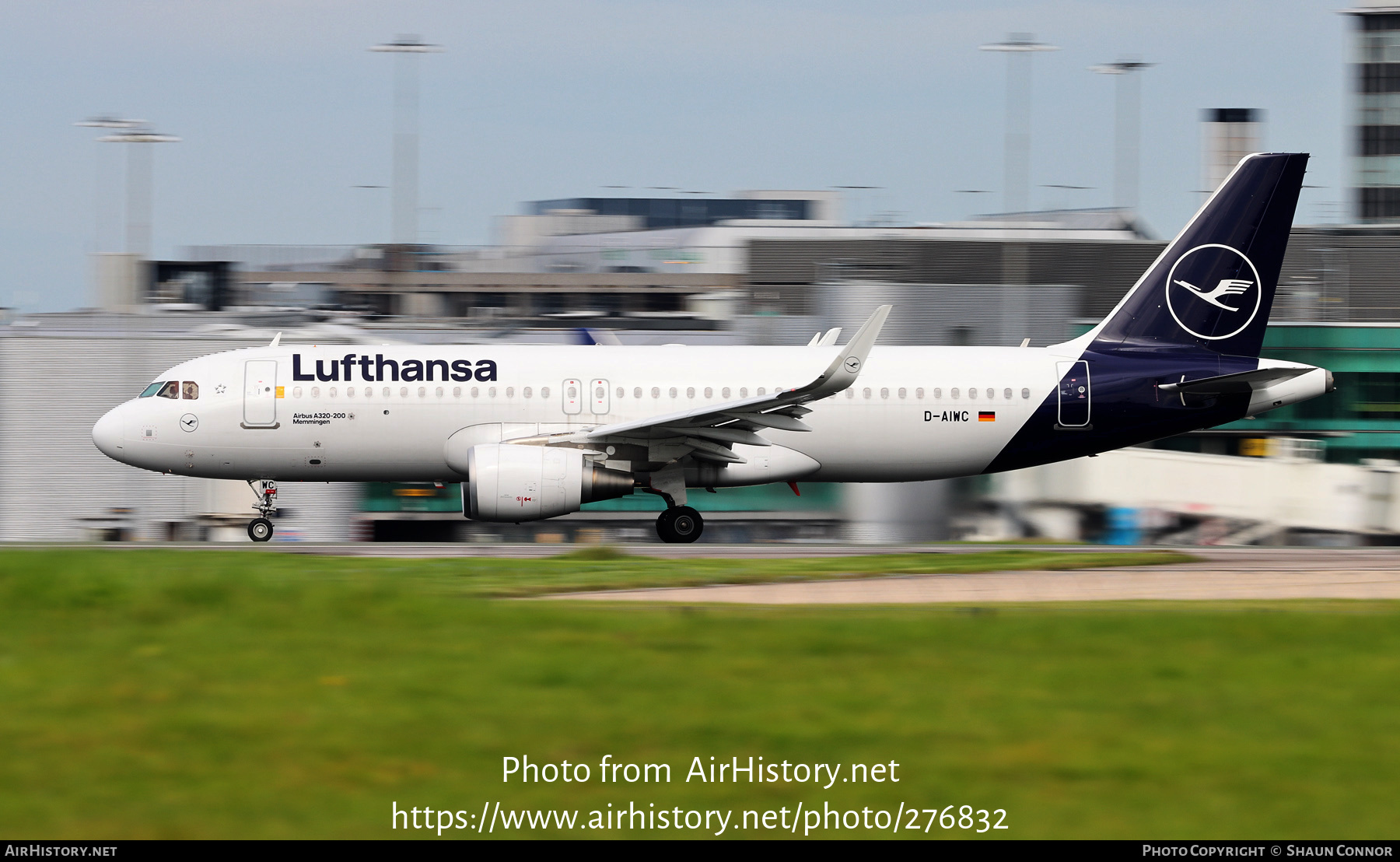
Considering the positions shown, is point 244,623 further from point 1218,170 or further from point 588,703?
point 1218,170

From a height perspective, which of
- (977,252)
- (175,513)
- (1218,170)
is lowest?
(175,513)

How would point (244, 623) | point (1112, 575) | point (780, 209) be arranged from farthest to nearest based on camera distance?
point (780, 209), point (1112, 575), point (244, 623)

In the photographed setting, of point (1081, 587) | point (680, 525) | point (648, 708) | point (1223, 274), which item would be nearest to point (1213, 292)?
point (1223, 274)

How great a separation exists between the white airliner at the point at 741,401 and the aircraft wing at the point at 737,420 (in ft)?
0.17

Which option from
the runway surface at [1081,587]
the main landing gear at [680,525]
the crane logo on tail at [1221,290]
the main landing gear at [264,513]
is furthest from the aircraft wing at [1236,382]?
the main landing gear at [264,513]

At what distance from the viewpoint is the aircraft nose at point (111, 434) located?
26.1 meters

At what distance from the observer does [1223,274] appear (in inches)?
1081

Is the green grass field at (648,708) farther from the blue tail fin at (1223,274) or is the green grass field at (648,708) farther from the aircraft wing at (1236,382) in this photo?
the blue tail fin at (1223,274)

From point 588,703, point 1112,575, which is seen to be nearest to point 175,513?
point 1112,575

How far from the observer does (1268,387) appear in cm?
2659

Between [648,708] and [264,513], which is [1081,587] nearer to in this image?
[648,708]

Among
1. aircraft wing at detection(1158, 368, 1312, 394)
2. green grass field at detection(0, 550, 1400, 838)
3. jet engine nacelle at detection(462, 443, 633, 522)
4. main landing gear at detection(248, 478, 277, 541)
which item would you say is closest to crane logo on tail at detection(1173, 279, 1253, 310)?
aircraft wing at detection(1158, 368, 1312, 394)

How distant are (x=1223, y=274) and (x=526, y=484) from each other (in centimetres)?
1319
